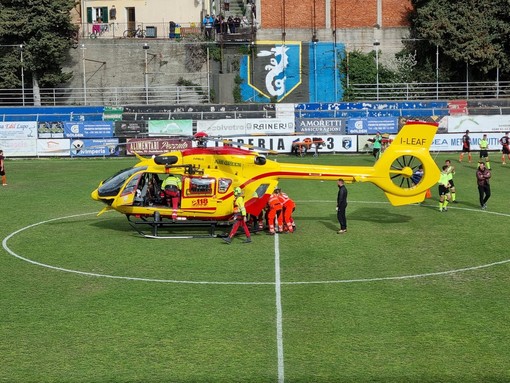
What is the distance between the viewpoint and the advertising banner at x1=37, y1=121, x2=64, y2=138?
54.3m

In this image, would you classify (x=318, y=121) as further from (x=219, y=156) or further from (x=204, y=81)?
(x=219, y=156)

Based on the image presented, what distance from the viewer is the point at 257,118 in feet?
186

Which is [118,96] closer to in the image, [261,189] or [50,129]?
[50,129]

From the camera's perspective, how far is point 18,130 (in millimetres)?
54188

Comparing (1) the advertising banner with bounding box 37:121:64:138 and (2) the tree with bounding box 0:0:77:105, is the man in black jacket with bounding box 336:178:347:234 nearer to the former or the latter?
(1) the advertising banner with bounding box 37:121:64:138

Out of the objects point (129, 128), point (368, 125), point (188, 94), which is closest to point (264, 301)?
point (368, 125)

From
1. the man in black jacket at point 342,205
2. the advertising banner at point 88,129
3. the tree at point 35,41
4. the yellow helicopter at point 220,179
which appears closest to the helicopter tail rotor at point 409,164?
the yellow helicopter at point 220,179

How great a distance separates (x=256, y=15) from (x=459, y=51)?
16.7 m

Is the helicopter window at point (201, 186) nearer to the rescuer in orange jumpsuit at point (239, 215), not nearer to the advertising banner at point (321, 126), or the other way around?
the rescuer in orange jumpsuit at point (239, 215)

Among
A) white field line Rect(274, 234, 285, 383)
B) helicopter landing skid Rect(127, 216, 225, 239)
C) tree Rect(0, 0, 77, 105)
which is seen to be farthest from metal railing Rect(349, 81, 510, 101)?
white field line Rect(274, 234, 285, 383)

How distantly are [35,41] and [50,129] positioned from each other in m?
12.6

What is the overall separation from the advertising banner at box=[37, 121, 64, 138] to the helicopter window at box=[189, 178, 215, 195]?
1157 inches

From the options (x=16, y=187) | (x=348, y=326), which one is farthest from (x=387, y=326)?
(x=16, y=187)

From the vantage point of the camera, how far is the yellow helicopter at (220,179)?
27.4 metres
